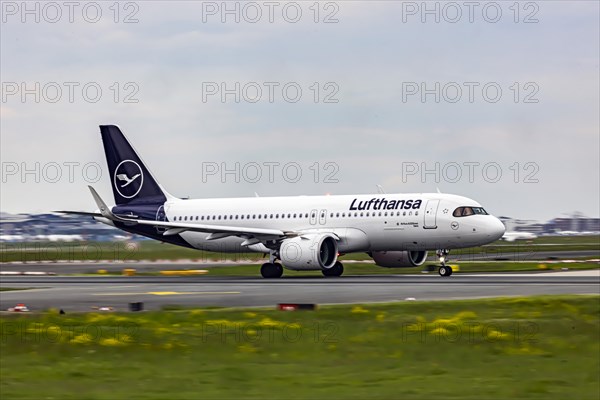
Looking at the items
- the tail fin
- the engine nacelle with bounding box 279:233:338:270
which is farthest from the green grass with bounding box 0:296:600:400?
the tail fin

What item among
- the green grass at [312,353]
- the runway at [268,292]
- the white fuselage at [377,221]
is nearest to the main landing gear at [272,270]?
→ the white fuselage at [377,221]

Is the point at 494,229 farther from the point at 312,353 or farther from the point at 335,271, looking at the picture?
the point at 312,353

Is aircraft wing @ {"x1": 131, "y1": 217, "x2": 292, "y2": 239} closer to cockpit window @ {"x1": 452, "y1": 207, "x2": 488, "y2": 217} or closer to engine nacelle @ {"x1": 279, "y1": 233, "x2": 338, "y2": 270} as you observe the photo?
engine nacelle @ {"x1": 279, "y1": 233, "x2": 338, "y2": 270}

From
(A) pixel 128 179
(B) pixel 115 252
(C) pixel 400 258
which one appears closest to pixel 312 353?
(C) pixel 400 258

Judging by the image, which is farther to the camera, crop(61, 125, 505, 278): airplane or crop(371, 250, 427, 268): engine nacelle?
crop(371, 250, 427, 268): engine nacelle

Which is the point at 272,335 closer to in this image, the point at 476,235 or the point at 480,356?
the point at 480,356

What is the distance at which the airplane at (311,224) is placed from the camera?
51344mm

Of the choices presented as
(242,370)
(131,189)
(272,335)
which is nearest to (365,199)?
(131,189)

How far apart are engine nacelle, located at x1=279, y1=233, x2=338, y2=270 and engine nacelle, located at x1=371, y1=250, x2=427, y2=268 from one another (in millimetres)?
3815

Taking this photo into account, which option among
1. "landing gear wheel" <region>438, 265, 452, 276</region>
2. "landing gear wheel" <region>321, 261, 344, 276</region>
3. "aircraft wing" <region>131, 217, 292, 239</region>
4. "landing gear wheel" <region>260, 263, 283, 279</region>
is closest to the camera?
"landing gear wheel" <region>438, 265, 452, 276</region>

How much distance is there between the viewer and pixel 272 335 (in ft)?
73.2

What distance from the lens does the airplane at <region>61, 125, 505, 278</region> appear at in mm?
51344

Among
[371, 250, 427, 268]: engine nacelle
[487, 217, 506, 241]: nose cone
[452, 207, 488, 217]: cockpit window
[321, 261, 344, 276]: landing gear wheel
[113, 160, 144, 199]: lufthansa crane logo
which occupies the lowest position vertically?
[321, 261, 344, 276]: landing gear wheel

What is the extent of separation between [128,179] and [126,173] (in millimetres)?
384
